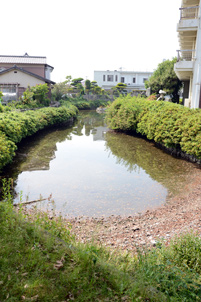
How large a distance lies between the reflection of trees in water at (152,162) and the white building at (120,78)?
4888 cm

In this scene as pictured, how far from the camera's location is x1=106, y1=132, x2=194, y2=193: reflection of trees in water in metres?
11.6

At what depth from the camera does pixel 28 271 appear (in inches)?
147

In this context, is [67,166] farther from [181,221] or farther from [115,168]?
[181,221]

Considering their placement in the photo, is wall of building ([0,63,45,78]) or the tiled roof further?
wall of building ([0,63,45,78])

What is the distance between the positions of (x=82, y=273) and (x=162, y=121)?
13790mm

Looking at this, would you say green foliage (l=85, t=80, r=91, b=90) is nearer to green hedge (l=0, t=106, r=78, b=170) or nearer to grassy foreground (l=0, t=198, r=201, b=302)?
green hedge (l=0, t=106, r=78, b=170)

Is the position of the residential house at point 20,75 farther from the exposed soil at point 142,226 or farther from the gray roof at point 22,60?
the exposed soil at point 142,226

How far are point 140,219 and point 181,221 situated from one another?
1.15 m

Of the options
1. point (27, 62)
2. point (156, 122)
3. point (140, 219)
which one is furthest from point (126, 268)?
point (27, 62)

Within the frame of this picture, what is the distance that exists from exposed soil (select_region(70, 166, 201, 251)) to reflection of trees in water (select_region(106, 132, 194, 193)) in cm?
224

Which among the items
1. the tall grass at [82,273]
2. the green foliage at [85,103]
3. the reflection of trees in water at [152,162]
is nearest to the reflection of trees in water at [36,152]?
the reflection of trees in water at [152,162]

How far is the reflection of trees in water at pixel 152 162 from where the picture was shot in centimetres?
1164

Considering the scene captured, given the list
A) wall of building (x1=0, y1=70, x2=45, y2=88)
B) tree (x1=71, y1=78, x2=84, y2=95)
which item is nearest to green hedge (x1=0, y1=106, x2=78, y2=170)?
wall of building (x1=0, y1=70, x2=45, y2=88)

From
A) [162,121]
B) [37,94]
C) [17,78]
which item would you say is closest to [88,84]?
[17,78]
